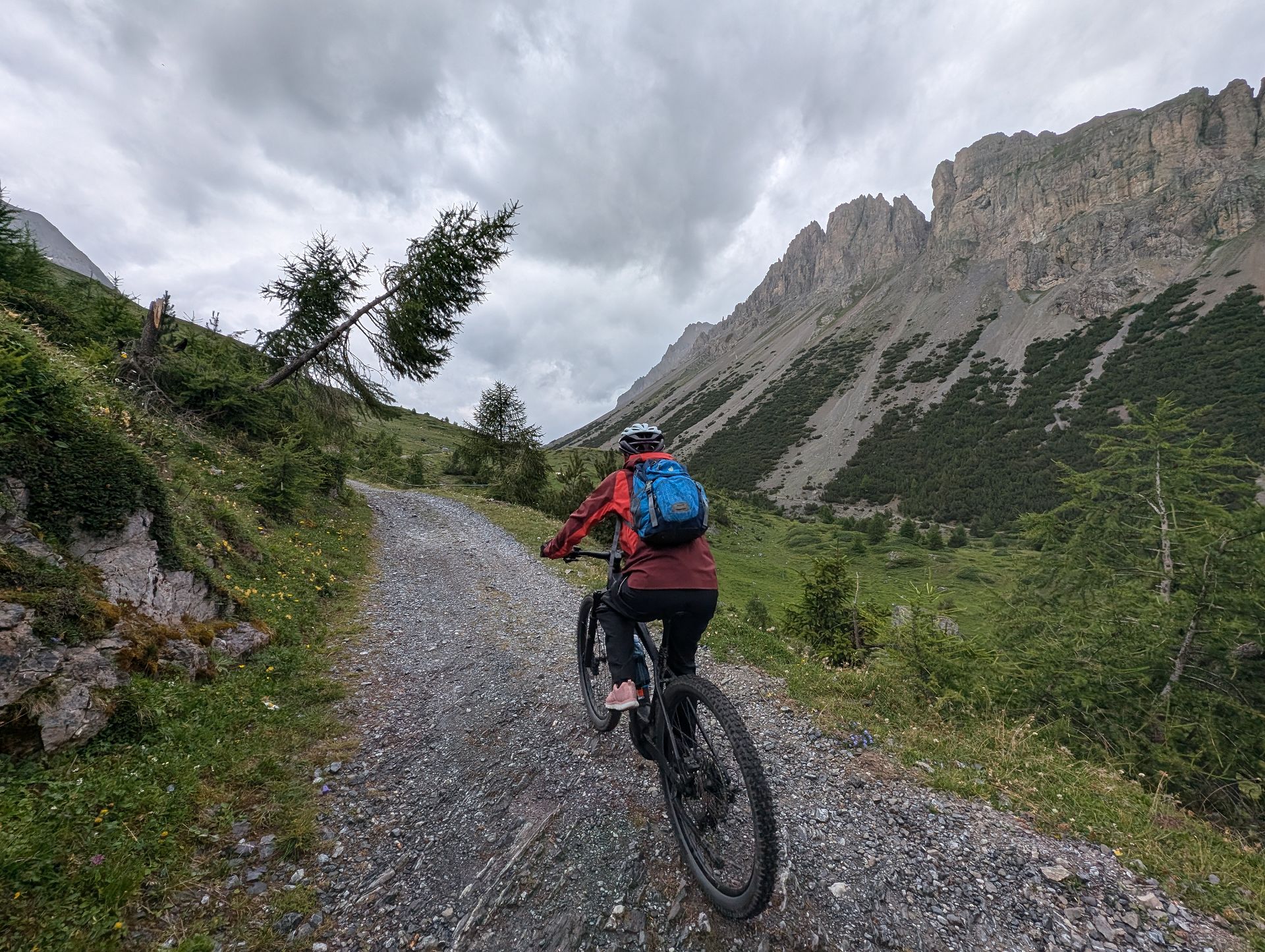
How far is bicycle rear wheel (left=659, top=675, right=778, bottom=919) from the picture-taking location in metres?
2.64

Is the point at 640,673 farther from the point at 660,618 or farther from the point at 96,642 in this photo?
the point at 96,642

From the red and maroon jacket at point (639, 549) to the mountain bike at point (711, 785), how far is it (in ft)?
0.85

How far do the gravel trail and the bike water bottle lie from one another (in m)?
0.83

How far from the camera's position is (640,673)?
4.18 m

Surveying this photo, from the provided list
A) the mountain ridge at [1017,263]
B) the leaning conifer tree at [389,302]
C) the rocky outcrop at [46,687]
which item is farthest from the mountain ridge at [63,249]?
the mountain ridge at [1017,263]

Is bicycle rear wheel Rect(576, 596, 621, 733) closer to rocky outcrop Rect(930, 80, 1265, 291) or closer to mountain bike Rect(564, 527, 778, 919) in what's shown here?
mountain bike Rect(564, 527, 778, 919)

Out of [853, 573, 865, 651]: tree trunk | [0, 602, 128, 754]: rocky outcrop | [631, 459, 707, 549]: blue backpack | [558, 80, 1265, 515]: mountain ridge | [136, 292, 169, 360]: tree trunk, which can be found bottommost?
[853, 573, 865, 651]: tree trunk

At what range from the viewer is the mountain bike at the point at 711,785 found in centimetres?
266

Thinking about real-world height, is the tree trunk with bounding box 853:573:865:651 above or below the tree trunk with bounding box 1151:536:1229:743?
below

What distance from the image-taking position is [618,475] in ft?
13.8

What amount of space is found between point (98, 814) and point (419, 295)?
1443 cm

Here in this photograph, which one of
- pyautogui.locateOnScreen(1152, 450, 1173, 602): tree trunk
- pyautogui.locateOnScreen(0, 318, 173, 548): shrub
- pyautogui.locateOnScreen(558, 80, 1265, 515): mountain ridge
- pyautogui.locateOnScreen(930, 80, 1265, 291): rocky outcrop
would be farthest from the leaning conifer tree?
pyautogui.locateOnScreen(930, 80, 1265, 291): rocky outcrop

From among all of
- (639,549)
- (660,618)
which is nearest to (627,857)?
(660,618)

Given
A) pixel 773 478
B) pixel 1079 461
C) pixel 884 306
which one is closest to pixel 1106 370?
pixel 1079 461
